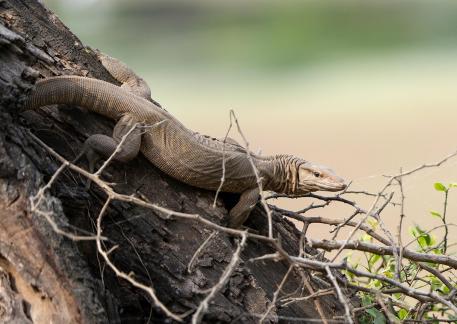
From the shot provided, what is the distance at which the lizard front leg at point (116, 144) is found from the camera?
142 inches

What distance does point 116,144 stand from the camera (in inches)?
147

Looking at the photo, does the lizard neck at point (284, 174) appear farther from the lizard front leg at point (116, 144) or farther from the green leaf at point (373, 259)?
the lizard front leg at point (116, 144)

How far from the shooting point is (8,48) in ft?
10.4

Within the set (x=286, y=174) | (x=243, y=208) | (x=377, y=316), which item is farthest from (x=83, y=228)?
(x=286, y=174)

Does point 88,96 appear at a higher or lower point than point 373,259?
lower

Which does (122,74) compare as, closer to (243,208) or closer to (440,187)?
(243,208)

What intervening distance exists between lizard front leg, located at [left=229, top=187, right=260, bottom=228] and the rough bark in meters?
0.06

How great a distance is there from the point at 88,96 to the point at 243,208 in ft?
3.52

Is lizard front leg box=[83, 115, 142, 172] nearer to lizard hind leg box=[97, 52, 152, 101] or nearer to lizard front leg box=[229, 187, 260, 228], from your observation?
lizard hind leg box=[97, 52, 152, 101]

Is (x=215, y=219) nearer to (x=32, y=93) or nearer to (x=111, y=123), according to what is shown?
(x=111, y=123)

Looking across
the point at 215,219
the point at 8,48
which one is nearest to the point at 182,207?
the point at 215,219

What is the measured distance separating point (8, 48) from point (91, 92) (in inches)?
24.2

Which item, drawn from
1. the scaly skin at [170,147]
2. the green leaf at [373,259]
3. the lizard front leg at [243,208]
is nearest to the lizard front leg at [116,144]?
the scaly skin at [170,147]

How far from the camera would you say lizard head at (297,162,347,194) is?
4.63 meters
